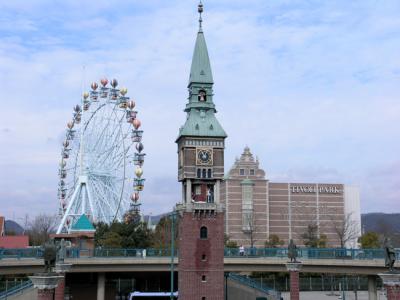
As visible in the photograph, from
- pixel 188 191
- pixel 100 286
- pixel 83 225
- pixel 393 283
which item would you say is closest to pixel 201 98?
pixel 188 191

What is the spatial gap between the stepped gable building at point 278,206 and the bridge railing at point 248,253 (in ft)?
233

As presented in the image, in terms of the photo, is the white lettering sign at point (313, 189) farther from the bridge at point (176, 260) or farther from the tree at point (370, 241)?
the bridge at point (176, 260)

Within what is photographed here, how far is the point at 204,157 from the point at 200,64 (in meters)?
11.0

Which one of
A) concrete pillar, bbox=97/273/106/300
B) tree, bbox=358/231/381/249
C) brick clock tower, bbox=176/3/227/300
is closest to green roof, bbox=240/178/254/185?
tree, bbox=358/231/381/249

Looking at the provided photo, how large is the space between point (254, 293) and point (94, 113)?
44295 millimetres

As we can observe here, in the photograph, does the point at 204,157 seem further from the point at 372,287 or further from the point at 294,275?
the point at 372,287

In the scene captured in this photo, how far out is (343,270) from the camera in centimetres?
6172

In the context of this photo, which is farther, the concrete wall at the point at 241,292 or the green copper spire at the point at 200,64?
the concrete wall at the point at 241,292

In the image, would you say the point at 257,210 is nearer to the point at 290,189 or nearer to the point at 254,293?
the point at 290,189

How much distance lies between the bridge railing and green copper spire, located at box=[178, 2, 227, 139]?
51.1 ft

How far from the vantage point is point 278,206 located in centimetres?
15262

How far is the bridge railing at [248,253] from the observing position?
60.4 m

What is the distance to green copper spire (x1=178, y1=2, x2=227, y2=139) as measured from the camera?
61.3 metres

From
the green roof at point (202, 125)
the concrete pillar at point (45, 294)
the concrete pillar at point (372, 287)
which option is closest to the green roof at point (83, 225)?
the green roof at point (202, 125)
